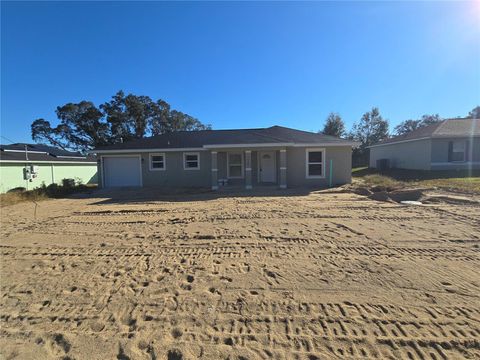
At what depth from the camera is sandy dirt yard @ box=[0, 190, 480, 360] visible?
2.42 metres

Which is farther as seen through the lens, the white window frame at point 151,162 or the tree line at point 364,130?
the tree line at point 364,130

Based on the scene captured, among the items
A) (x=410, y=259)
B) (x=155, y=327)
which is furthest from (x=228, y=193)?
(x=155, y=327)

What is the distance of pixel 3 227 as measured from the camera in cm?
696

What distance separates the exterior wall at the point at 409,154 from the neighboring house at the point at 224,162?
9886mm

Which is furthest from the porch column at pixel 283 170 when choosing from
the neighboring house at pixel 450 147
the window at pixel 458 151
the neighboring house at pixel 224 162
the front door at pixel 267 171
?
the window at pixel 458 151

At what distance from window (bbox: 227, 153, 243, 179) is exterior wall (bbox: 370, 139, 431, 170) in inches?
597

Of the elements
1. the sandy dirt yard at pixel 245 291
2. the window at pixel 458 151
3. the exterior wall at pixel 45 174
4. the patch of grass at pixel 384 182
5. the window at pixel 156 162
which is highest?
the window at pixel 458 151

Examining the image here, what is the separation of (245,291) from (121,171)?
50.4ft

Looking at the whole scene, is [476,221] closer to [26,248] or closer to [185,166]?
[26,248]

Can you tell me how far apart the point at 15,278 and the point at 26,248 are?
163 centimetres

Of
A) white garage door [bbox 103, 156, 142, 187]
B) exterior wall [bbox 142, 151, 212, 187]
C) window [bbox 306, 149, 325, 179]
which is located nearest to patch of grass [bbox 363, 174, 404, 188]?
window [bbox 306, 149, 325, 179]

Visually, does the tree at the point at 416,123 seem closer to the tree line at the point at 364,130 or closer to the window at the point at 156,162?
the tree line at the point at 364,130

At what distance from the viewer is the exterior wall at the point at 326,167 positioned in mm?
14555

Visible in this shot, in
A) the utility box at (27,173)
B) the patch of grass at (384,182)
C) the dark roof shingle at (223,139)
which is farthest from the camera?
the utility box at (27,173)
